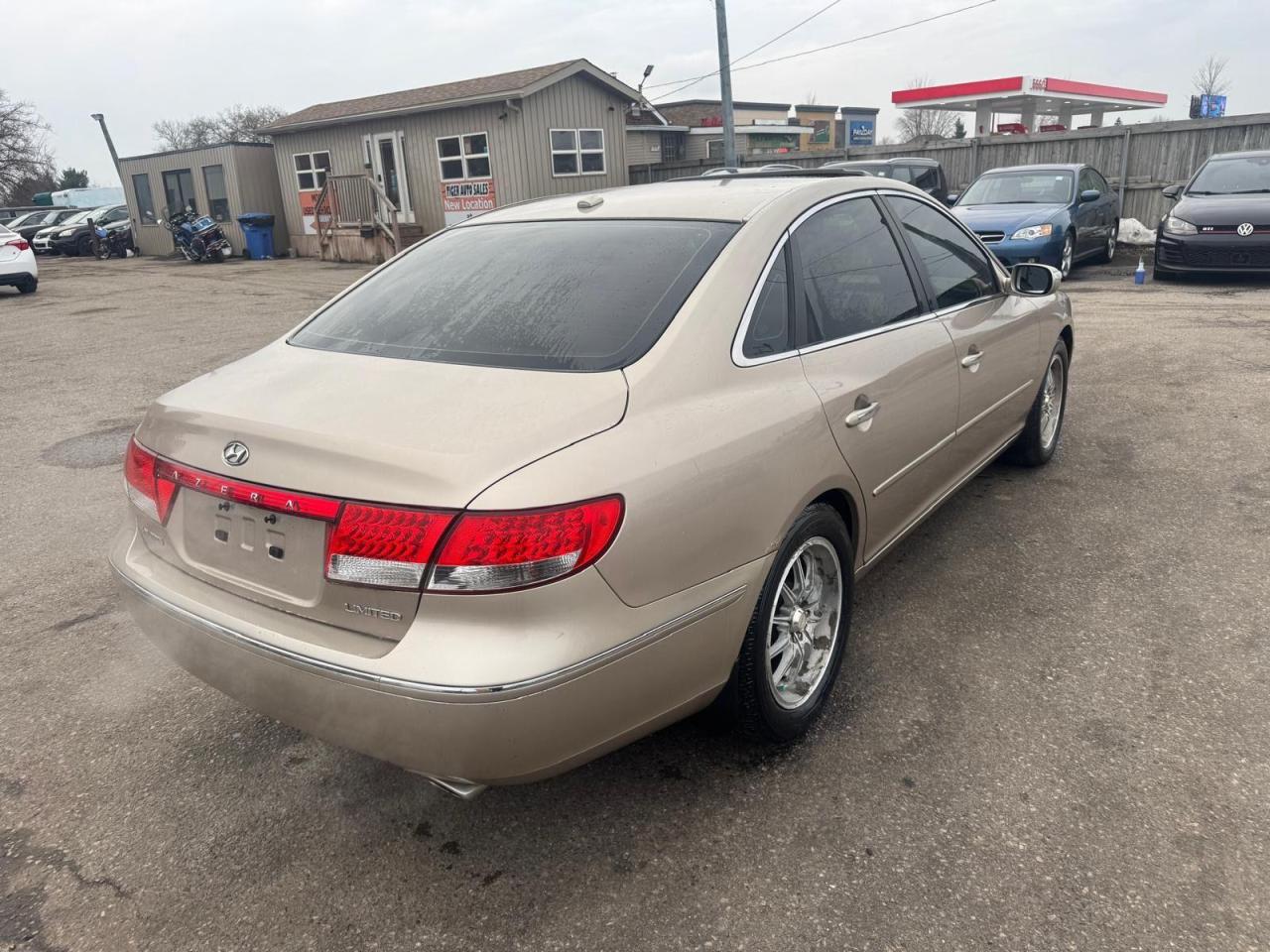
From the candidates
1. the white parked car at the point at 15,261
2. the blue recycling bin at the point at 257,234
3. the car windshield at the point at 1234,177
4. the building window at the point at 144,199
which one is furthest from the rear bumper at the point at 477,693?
the building window at the point at 144,199

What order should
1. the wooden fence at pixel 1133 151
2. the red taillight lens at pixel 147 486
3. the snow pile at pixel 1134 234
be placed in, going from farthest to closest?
the snow pile at pixel 1134 234 → the wooden fence at pixel 1133 151 → the red taillight lens at pixel 147 486

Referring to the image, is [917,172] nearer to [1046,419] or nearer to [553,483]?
[1046,419]

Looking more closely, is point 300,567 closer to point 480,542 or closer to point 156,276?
point 480,542

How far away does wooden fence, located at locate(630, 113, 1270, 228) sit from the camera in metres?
15.5

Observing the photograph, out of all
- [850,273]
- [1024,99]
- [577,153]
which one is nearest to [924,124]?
[1024,99]

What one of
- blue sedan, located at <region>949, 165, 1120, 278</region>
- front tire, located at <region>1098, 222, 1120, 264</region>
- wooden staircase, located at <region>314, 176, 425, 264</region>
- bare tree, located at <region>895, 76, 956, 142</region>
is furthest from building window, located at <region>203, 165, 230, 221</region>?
bare tree, located at <region>895, 76, 956, 142</region>

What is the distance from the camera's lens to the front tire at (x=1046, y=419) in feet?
16.0

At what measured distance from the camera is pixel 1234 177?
11758mm

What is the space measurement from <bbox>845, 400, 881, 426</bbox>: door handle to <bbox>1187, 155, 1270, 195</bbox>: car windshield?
11348mm

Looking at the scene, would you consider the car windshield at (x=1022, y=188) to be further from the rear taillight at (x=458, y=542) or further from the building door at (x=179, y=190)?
the building door at (x=179, y=190)

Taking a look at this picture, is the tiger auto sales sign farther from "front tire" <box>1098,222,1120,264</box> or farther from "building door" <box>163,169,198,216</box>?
"front tire" <box>1098,222,1120,264</box>

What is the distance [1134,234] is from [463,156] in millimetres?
14310

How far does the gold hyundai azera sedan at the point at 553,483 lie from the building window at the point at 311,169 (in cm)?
2340

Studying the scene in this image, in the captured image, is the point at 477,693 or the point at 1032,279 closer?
the point at 477,693
